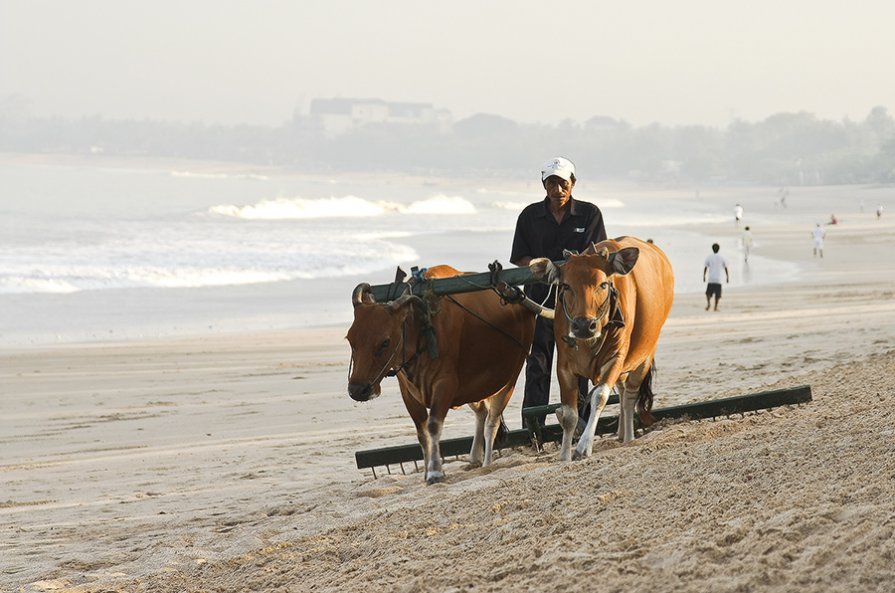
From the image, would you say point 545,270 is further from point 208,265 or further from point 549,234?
point 208,265

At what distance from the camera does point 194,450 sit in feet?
38.5

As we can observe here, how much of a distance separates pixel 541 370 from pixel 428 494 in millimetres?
1621

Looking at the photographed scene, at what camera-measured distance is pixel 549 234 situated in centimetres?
921

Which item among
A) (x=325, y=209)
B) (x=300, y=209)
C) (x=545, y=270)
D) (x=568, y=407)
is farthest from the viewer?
(x=325, y=209)

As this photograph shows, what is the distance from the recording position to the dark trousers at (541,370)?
9.09 m

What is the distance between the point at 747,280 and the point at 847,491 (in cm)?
2765

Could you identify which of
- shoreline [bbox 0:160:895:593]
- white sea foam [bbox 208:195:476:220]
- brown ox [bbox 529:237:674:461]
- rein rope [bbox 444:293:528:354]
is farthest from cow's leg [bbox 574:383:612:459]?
white sea foam [bbox 208:195:476:220]

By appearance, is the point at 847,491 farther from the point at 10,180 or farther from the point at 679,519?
the point at 10,180

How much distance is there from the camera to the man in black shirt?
9.07 m

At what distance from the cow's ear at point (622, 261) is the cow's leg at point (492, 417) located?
1334mm

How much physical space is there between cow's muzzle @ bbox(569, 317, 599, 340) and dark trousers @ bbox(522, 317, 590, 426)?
1.16 meters

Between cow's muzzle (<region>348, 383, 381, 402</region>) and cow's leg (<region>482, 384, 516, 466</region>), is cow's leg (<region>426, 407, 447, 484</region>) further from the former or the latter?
cow's leg (<region>482, 384, 516, 466</region>)

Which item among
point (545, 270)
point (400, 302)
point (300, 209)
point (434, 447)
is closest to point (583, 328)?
point (545, 270)

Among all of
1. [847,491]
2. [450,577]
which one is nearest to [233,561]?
[450,577]
